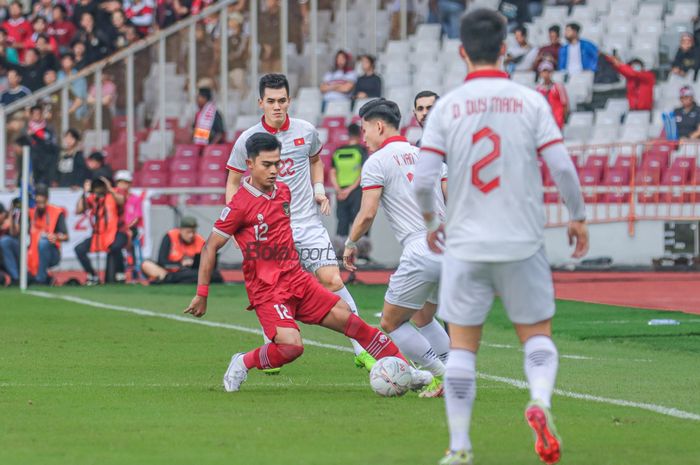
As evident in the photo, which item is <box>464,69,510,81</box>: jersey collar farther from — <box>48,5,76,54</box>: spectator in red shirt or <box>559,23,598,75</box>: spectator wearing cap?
<box>48,5,76,54</box>: spectator in red shirt

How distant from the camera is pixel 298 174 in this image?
11641mm

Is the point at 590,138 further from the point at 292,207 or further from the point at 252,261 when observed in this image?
the point at 252,261

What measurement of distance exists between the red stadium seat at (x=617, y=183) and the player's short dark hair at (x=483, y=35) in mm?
18391

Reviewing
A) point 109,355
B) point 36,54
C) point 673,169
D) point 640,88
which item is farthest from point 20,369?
point 36,54

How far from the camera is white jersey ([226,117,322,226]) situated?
11.5 metres

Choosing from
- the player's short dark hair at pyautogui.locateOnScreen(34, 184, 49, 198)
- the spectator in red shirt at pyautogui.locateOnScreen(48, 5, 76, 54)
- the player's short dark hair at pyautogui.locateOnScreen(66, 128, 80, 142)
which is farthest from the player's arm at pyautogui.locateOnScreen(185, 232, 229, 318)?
the spectator in red shirt at pyautogui.locateOnScreen(48, 5, 76, 54)

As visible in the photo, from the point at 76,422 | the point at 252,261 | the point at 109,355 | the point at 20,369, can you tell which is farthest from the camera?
the point at 109,355

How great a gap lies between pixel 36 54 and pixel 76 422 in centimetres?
2232

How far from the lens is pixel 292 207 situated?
11.6 m

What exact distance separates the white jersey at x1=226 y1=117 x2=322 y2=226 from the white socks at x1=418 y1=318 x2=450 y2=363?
6.44ft

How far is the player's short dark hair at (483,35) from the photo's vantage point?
22.8ft

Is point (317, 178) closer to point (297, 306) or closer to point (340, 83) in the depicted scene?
point (297, 306)

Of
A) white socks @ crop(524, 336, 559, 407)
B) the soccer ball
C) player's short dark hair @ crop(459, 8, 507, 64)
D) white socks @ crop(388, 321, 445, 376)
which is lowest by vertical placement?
the soccer ball

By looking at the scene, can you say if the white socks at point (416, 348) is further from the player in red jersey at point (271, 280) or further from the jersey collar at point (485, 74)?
the jersey collar at point (485, 74)
